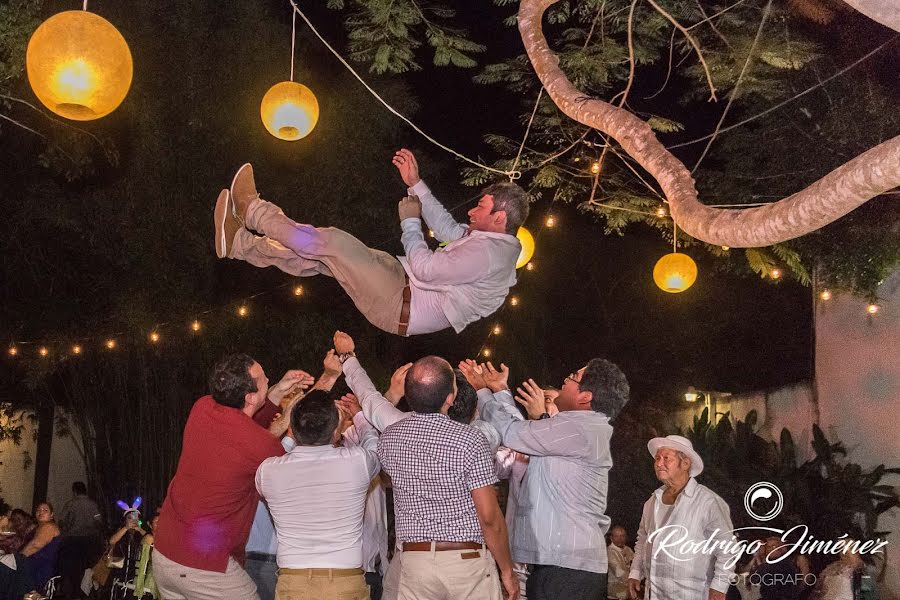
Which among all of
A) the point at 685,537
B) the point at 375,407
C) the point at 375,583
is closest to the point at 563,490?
the point at 375,407

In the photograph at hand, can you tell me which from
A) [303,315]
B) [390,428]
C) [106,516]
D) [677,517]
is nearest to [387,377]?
[303,315]

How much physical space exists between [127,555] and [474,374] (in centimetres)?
550

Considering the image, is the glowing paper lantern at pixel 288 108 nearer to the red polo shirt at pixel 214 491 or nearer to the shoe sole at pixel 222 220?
the shoe sole at pixel 222 220

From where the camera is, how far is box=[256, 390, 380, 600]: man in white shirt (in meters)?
3.32

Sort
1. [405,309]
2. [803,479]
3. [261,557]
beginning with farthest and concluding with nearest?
[803,479], [261,557], [405,309]

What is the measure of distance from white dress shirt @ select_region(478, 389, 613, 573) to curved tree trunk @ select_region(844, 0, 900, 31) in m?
1.91

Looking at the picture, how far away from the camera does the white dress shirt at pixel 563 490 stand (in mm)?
3586

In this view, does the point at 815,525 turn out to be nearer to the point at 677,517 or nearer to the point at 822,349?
the point at 822,349

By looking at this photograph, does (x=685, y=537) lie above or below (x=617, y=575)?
above

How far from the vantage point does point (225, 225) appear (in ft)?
13.0

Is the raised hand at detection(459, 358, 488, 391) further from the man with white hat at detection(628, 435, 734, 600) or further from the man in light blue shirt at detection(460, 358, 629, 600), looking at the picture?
the man with white hat at detection(628, 435, 734, 600)

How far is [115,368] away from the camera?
10180 mm

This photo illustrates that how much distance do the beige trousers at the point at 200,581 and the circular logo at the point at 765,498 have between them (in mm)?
5707

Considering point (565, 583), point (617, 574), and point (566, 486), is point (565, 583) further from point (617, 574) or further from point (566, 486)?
point (617, 574)
